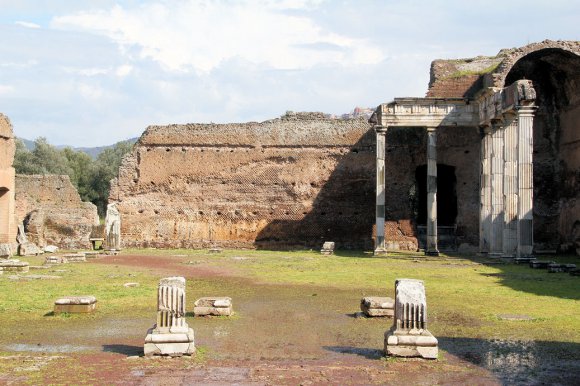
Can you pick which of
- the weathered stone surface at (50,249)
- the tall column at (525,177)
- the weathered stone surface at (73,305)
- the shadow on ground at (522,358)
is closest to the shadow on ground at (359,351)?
the shadow on ground at (522,358)

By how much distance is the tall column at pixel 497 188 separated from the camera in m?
24.1

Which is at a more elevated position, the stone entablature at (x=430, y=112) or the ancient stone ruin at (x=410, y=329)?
the stone entablature at (x=430, y=112)

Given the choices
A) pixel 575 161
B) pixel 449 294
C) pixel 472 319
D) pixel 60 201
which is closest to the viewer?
pixel 472 319

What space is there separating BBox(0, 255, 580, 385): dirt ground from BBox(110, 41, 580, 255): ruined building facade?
1642 centimetres

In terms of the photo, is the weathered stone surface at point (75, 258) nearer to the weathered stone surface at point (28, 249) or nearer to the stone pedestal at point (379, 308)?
the weathered stone surface at point (28, 249)

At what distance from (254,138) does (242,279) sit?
1446 cm

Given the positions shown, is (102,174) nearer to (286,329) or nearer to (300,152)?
(300,152)

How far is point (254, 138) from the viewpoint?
30.9m

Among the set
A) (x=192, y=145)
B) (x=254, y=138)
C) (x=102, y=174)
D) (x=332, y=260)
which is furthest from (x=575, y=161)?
(x=102, y=174)

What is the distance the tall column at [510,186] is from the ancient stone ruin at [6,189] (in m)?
15.2

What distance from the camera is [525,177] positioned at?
2211cm

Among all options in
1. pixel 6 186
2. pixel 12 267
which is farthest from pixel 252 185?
pixel 12 267

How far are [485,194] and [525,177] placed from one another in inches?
129

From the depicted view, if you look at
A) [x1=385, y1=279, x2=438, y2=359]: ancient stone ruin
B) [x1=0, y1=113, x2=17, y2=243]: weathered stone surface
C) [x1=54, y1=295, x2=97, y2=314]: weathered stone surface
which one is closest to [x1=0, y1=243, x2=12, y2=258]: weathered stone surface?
[x1=0, y1=113, x2=17, y2=243]: weathered stone surface
